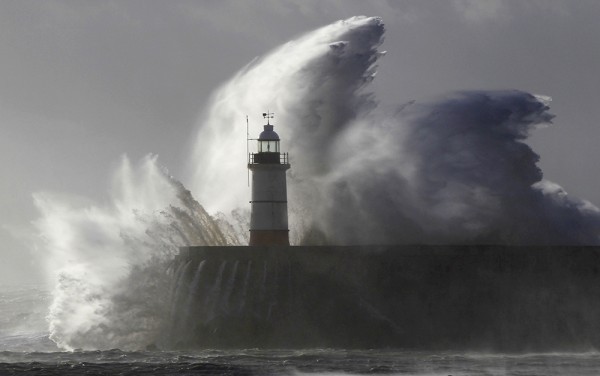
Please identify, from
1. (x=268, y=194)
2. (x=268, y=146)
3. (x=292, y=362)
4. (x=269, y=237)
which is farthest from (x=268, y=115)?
(x=292, y=362)

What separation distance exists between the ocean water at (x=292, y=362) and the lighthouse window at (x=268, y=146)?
17.3 feet

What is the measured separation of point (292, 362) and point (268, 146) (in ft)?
23.3

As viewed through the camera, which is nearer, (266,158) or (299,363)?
(299,363)

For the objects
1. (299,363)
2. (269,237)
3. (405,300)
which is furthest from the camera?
(269,237)

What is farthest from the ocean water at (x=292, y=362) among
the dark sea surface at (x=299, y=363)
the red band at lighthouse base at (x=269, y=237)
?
the red band at lighthouse base at (x=269, y=237)

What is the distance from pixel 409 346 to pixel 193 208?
8615 millimetres

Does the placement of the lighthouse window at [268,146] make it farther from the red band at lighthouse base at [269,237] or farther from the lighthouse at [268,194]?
A: the red band at lighthouse base at [269,237]

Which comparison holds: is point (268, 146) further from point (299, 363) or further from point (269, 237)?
point (299, 363)

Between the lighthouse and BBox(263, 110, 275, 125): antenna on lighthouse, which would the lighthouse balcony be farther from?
BBox(263, 110, 275, 125): antenna on lighthouse

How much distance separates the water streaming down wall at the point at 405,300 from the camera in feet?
114

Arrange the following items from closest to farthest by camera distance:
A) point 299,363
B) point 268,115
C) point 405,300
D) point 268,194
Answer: point 299,363 < point 405,300 < point 268,194 < point 268,115

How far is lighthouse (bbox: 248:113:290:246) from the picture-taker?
121 feet

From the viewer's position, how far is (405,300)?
1383 inches

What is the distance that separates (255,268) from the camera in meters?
35.5
